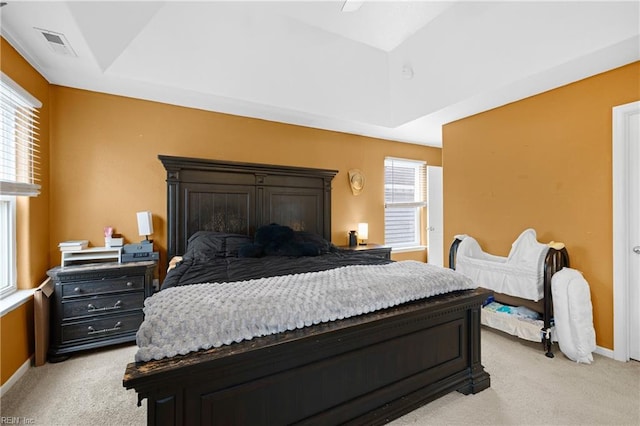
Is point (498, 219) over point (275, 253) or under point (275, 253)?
over

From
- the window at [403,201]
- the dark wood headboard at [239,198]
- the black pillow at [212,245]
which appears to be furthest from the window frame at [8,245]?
the window at [403,201]

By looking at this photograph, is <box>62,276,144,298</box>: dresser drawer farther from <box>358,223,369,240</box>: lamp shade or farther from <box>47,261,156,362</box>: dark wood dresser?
<box>358,223,369,240</box>: lamp shade

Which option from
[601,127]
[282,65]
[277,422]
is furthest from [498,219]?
[277,422]

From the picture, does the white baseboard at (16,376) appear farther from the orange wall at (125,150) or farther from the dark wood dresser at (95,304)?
the orange wall at (125,150)

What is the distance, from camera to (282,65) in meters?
2.95

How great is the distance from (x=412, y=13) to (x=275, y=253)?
2604 mm

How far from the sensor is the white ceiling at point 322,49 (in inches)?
82.3

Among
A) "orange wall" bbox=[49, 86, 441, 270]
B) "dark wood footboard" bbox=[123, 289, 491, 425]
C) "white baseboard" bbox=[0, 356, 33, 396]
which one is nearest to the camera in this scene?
"dark wood footboard" bbox=[123, 289, 491, 425]

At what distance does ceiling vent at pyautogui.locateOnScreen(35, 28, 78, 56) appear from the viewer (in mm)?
2010

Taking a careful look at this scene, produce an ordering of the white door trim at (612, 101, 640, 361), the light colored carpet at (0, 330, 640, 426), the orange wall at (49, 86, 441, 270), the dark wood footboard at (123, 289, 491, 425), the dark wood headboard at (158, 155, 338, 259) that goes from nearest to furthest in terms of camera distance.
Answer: the dark wood footboard at (123, 289, 491, 425) → the light colored carpet at (0, 330, 640, 426) → the white door trim at (612, 101, 640, 361) → the orange wall at (49, 86, 441, 270) → the dark wood headboard at (158, 155, 338, 259)

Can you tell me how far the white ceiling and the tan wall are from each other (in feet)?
0.53

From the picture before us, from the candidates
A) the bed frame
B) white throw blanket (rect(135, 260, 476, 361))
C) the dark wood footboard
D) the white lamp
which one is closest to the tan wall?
the white lamp

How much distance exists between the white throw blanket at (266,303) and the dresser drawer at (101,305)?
145 centimetres

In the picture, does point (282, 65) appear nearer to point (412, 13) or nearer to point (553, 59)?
point (412, 13)
